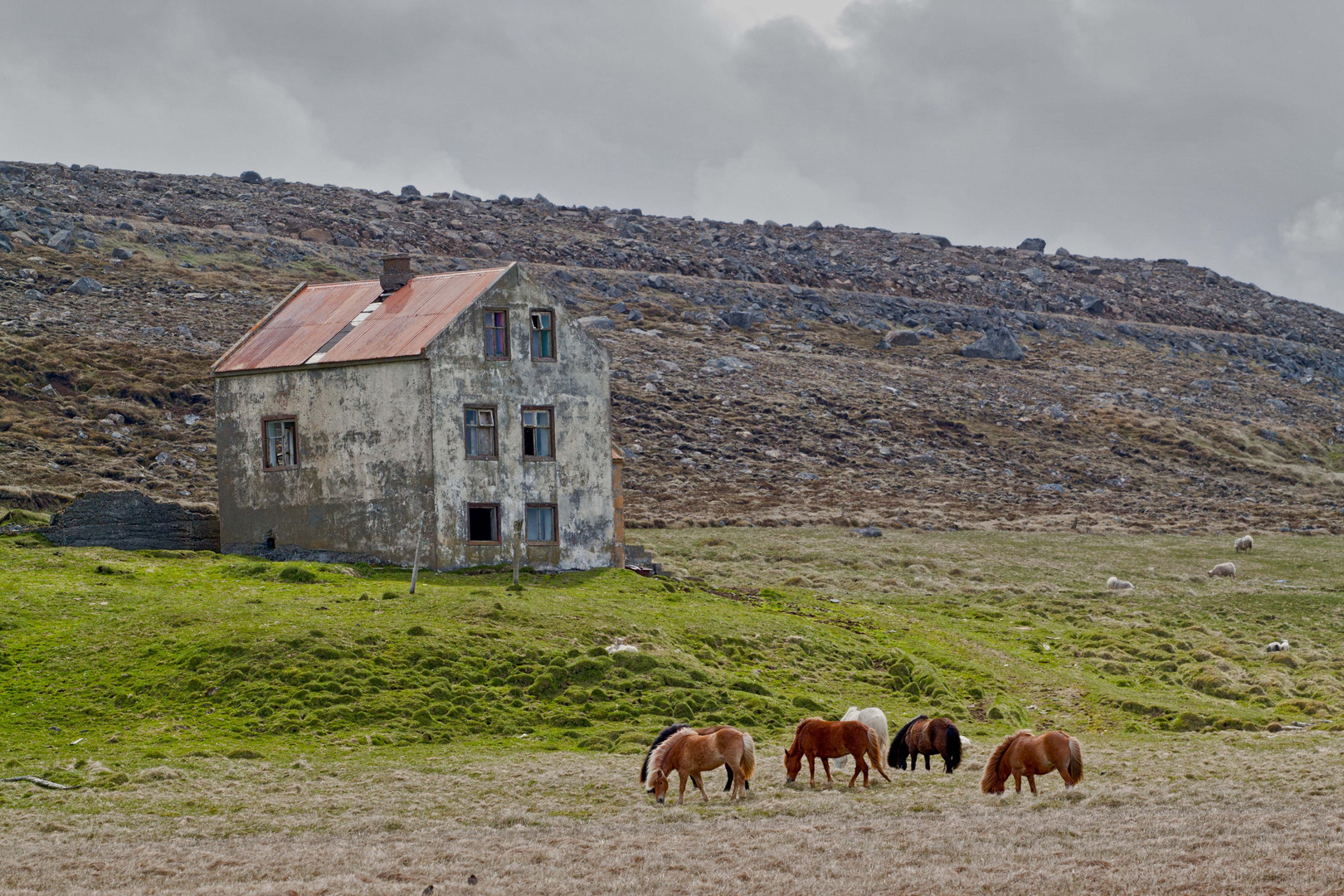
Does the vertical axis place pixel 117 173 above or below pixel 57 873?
above

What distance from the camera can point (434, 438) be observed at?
41.3 metres

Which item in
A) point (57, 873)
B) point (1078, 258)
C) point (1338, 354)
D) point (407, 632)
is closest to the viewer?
point (57, 873)

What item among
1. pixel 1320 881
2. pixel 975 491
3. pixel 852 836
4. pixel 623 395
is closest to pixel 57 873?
pixel 852 836

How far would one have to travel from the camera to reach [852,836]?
18125mm

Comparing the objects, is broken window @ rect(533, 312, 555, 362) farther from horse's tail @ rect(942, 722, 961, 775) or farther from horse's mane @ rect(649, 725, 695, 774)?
horse's mane @ rect(649, 725, 695, 774)

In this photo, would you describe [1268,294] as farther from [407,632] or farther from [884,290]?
[407,632]

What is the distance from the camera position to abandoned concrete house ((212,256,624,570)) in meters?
41.7

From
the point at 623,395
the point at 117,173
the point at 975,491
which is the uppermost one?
the point at 117,173

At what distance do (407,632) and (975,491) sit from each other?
5587 cm

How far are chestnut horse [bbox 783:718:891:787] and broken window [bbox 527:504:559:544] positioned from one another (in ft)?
71.2

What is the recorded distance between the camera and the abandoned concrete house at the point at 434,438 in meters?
41.7

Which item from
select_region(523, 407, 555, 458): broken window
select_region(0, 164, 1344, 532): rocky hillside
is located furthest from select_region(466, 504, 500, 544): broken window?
select_region(0, 164, 1344, 532): rocky hillside

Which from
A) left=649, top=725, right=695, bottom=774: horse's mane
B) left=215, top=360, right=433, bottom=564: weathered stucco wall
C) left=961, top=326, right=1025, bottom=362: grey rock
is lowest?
left=649, top=725, right=695, bottom=774: horse's mane

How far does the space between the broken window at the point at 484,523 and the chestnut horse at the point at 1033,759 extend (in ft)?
77.6
